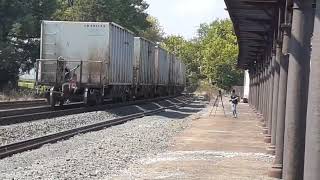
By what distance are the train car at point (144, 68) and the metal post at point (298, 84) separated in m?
28.5

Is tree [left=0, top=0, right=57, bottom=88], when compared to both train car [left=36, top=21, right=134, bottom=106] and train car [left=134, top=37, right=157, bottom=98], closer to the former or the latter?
train car [left=134, top=37, right=157, bottom=98]

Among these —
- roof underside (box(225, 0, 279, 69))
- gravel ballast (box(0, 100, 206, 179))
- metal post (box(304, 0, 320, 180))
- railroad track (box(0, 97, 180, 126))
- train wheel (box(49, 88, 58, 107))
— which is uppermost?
roof underside (box(225, 0, 279, 69))

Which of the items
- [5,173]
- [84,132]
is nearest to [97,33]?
[84,132]

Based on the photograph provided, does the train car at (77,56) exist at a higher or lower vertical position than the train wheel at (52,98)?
higher

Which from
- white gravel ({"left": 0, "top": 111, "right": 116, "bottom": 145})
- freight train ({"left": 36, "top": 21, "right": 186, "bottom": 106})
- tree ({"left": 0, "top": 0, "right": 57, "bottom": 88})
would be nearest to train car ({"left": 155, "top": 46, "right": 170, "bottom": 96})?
tree ({"left": 0, "top": 0, "right": 57, "bottom": 88})

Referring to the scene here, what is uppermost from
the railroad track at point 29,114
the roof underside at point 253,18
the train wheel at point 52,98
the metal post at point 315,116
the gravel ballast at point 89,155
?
the roof underside at point 253,18

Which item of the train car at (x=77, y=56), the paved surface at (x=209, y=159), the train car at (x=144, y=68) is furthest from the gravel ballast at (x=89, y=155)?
the train car at (x=144, y=68)

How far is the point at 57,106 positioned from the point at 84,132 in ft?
31.2

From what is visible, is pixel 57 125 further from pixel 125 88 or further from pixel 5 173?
pixel 125 88

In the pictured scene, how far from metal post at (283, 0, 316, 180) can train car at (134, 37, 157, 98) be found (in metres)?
28.5

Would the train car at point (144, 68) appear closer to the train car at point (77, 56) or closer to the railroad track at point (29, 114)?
the railroad track at point (29, 114)

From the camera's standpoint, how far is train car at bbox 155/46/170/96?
4634cm

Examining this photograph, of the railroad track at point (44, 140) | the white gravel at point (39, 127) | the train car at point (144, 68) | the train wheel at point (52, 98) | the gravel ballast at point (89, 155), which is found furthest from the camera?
the train car at point (144, 68)

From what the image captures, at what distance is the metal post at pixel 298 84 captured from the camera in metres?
7.86
